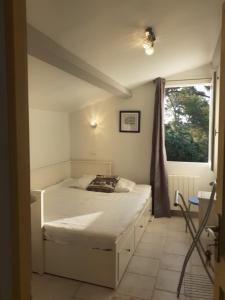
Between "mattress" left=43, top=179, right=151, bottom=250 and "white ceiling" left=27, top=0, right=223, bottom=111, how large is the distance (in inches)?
57.2

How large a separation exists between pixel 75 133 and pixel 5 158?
4223mm

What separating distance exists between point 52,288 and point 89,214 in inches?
34.1

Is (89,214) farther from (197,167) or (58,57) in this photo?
(197,167)

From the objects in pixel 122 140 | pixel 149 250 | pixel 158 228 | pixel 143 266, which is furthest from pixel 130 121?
pixel 143 266

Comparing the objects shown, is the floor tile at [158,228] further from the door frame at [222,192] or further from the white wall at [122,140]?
the door frame at [222,192]

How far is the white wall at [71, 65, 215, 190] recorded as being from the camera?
14.7 feet

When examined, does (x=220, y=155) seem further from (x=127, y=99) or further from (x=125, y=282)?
(x=127, y=99)

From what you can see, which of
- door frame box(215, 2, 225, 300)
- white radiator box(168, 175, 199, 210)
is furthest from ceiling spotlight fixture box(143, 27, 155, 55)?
white radiator box(168, 175, 199, 210)

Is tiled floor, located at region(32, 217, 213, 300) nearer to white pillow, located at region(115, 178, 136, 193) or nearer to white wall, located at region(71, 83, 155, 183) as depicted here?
white pillow, located at region(115, 178, 136, 193)

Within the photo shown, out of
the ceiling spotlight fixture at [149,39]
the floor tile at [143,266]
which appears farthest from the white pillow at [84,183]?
the ceiling spotlight fixture at [149,39]

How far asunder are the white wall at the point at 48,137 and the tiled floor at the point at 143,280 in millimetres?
1886

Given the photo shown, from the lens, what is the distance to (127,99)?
4633 millimetres

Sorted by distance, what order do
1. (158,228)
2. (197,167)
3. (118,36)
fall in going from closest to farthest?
(118,36)
(158,228)
(197,167)

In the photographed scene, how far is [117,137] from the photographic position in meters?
4.73
